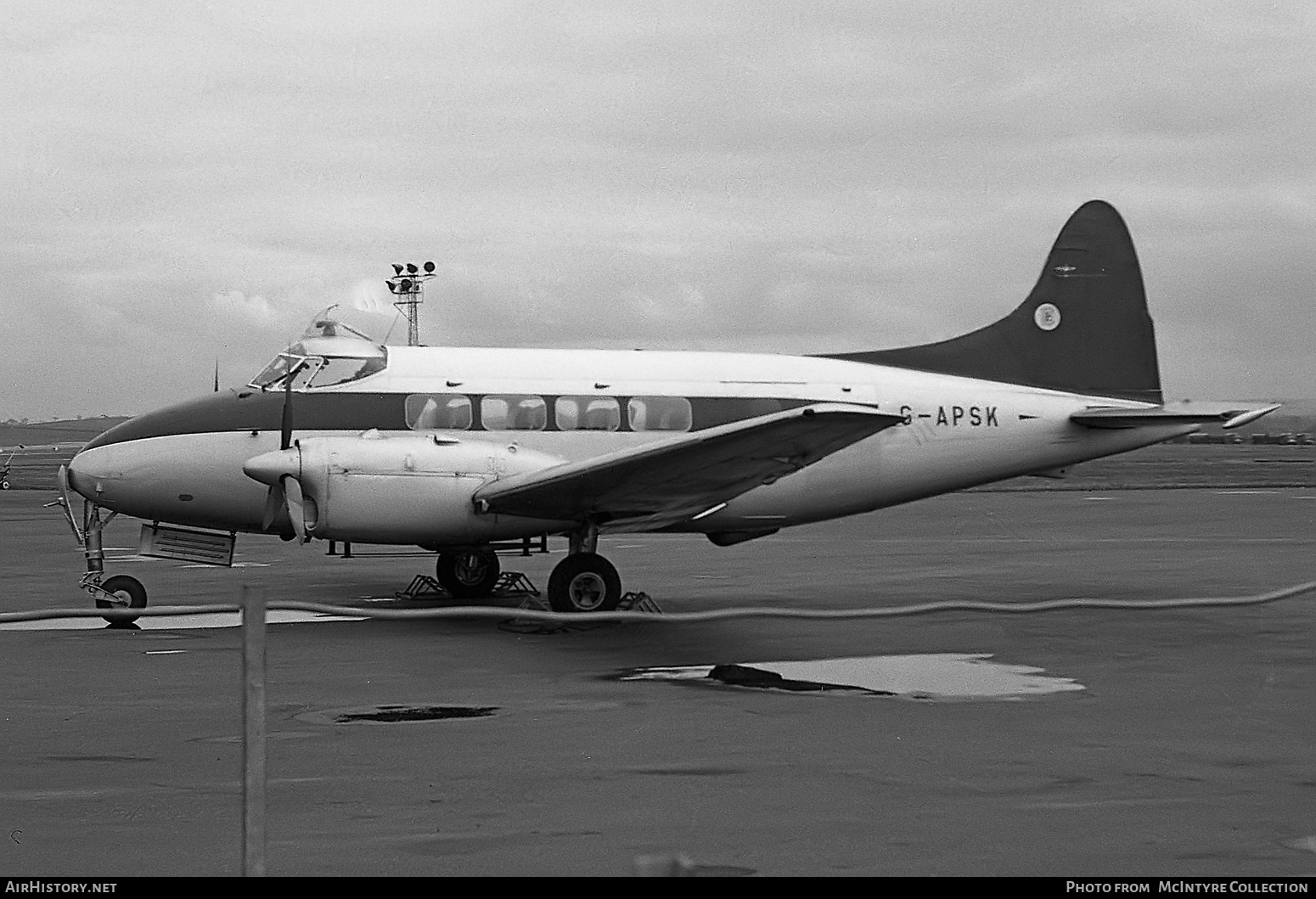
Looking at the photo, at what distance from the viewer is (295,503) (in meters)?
14.4

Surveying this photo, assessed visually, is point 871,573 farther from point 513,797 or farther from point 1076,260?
point 513,797

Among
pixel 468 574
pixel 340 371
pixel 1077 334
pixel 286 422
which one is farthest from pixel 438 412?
pixel 1077 334

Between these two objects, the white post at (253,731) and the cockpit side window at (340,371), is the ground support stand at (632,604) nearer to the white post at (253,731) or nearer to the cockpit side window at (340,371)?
the cockpit side window at (340,371)

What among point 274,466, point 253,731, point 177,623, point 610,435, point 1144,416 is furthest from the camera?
point 1144,416

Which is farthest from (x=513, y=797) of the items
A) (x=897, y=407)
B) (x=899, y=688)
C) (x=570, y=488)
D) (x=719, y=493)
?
(x=897, y=407)

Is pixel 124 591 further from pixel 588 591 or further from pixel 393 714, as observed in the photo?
pixel 393 714

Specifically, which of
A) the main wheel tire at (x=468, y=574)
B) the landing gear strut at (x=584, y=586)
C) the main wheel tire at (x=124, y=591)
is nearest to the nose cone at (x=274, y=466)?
the main wheel tire at (x=124, y=591)

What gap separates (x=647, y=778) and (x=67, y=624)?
919 cm

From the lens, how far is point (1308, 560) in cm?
2286

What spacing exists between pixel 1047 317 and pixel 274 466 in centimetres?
952

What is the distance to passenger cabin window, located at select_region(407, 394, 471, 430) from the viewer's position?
51.7 feet

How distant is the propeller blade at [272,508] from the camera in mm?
14992
